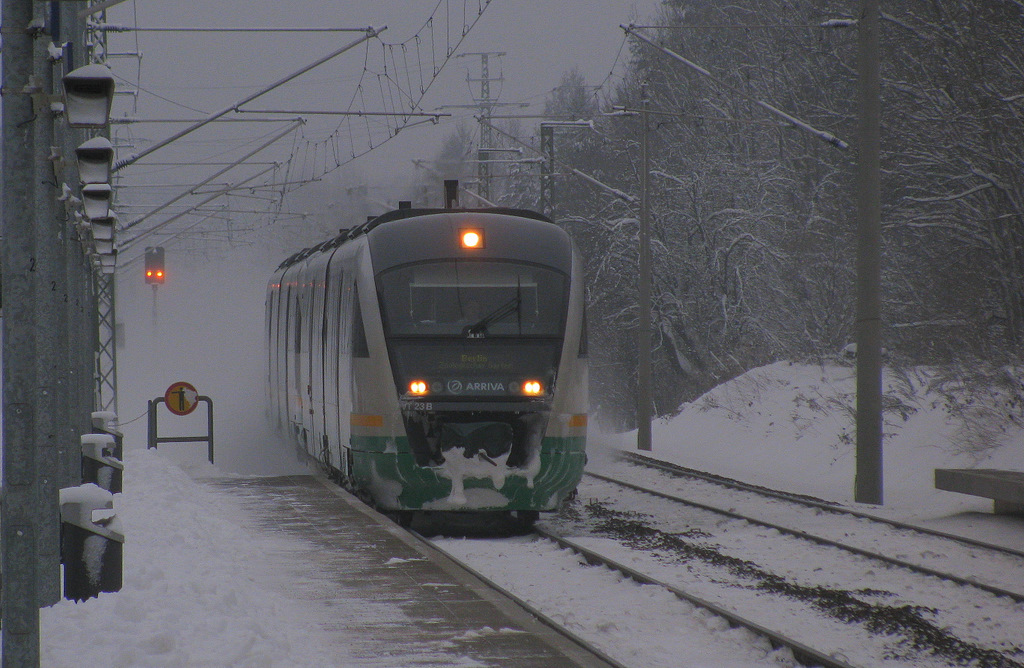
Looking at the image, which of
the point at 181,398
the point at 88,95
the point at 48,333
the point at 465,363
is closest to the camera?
the point at 88,95

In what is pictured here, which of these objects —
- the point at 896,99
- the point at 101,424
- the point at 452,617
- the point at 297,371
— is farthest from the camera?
the point at 896,99

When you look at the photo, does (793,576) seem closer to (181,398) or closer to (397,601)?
(397,601)

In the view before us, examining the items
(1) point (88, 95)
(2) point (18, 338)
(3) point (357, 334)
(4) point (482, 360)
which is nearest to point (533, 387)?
(4) point (482, 360)

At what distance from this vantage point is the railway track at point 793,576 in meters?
8.52

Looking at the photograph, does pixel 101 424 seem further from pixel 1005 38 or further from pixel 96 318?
pixel 1005 38

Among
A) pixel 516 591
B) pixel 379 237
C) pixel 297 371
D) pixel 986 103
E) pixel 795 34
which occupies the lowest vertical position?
pixel 516 591

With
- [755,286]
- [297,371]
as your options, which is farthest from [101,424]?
[755,286]

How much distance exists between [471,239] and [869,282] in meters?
5.47

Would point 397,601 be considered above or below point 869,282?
below

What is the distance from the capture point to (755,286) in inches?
1391

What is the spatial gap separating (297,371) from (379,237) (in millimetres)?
6885

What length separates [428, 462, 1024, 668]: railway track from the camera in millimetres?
8523

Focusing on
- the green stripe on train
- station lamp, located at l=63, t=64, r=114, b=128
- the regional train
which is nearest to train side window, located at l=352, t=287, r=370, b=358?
the regional train

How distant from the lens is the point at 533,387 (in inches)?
526
